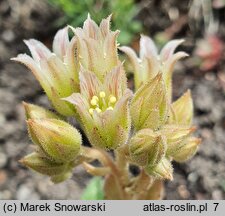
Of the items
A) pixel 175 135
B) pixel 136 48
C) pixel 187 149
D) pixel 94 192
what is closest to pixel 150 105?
pixel 175 135

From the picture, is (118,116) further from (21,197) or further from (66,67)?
(21,197)

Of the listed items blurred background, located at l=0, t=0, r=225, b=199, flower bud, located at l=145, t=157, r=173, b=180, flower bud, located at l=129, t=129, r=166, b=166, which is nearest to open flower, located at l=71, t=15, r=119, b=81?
flower bud, located at l=129, t=129, r=166, b=166

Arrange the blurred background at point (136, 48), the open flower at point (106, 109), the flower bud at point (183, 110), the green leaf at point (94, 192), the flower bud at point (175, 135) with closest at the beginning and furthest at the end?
1. the open flower at point (106, 109)
2. the flower bud at point (175, 135)
3. the flower bud at point (183, 110)
4. the green leaf at point (94, 192)
5. the blurred background at point (136, 48)

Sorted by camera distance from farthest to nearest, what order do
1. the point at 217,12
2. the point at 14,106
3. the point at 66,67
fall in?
the point at 217,12 < the point at 14,106 < the point at 66,67

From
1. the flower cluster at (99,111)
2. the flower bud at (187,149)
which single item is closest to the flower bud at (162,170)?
the flower cluster at (99,111)

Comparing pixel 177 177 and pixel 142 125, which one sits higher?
pixel 142 125

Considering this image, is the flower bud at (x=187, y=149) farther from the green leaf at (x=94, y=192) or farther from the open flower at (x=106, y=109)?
the green leaf at (x=94, y=192)

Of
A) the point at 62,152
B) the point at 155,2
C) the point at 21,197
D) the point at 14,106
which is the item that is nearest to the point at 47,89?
the point at 62,152
